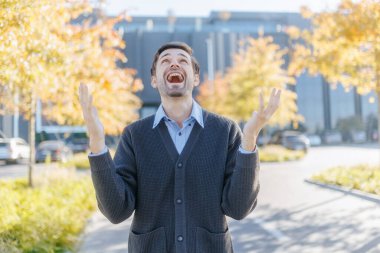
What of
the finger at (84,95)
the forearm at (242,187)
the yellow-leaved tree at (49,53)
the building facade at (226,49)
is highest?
the building facade at (226,49)

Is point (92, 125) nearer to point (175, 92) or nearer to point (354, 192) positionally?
point (175, 92)

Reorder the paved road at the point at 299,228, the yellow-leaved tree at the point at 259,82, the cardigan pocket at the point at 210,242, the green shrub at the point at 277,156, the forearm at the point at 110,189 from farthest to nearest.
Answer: the yellow-leaved tree at the point at 259,82
the green shrub at the point at 277,156
the paved road at the point at 299,228
the cardigan pocket at the point at 210,242
the forearm at the point at 110,189

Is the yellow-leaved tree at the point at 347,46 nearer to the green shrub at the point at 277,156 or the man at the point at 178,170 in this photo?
the green shrub at the point at 277,156

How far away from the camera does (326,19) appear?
11.7m

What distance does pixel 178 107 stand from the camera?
2014 millimetres

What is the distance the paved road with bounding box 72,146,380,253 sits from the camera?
5.38 m

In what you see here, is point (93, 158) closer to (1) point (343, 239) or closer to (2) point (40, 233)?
(2) point (40, 233)

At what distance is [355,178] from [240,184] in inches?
385

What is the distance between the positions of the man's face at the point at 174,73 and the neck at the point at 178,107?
40 millimetres

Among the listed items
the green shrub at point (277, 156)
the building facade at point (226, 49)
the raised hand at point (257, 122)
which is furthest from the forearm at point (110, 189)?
the building facade at point (226, 49)

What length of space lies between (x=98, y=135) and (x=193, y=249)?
0.65m

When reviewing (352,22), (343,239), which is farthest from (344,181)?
(343,239)

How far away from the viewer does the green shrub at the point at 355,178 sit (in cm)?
931

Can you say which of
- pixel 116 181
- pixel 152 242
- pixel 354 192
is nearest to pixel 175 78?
pixel 116 181
